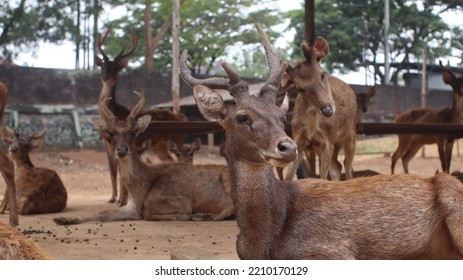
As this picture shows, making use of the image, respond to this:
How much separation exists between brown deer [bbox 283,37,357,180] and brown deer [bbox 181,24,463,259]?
3023mm

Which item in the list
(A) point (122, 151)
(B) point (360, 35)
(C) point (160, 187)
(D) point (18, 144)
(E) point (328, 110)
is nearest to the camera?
(E) point (328, 110)

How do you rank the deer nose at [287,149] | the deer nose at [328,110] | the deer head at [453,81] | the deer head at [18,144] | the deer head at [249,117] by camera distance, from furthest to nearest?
1. the deer head at [453,81]
2. the deer head at [18,144]
3. the deer nose at [328,110]
4. the deer head at [249,117]
5. the deer nose at [287,149]

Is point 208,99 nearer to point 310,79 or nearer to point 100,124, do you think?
point 310,79

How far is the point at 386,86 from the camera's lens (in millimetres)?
30359

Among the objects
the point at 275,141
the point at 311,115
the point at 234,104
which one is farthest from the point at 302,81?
the point at 275,141

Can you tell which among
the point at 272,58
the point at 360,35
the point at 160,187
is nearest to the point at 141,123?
the point at 160,187

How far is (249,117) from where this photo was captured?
17.6 ft

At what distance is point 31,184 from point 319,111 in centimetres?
490

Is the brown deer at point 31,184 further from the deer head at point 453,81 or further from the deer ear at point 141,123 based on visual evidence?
the deer head at point 453,81

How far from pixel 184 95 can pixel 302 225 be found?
22.5m

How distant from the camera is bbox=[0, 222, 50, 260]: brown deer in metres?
3.81

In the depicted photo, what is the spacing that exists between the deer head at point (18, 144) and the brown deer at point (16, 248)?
27.0ft

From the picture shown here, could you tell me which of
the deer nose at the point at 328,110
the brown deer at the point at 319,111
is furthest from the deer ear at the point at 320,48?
the deer nose at the point at 328,110

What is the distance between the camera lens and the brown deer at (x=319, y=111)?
8.92 metres
